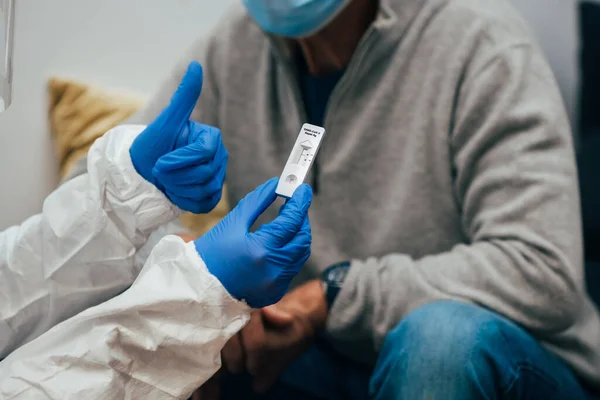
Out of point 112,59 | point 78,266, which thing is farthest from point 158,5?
point 78,266

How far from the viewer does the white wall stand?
2.04ft

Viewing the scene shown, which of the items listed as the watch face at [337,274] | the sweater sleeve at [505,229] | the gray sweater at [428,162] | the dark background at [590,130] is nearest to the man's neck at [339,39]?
the gray sweater at [428,162]

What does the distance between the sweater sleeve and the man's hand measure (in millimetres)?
26

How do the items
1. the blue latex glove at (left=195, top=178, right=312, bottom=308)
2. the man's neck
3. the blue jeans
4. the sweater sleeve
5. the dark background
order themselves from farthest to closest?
the dark background
the man's neck
the sweater sleeve
the blue jeans
the blue latex glove at (left=195, top=178, right=312, bottom=308)

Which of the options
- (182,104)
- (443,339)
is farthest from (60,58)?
(443,339)

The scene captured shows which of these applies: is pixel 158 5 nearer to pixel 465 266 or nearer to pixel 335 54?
pixel 335 54

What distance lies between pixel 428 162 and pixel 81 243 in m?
0.42

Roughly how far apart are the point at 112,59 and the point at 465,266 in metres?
0.47

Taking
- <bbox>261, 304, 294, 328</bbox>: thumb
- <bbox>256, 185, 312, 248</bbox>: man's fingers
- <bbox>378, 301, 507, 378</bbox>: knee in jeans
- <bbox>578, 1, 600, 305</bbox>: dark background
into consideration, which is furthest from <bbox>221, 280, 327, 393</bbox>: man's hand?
<bbox>578, 1, 600, 305</bbox>: dark background

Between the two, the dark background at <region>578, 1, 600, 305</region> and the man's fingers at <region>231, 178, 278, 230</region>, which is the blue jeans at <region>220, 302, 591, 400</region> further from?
the dark background at <region>578, 1, 600, 305</region>

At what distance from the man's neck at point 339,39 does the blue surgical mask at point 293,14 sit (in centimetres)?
4

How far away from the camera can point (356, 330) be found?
0.72 metres

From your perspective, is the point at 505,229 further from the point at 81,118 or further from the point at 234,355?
the point at 81,118

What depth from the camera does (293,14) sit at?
72 centimetres
